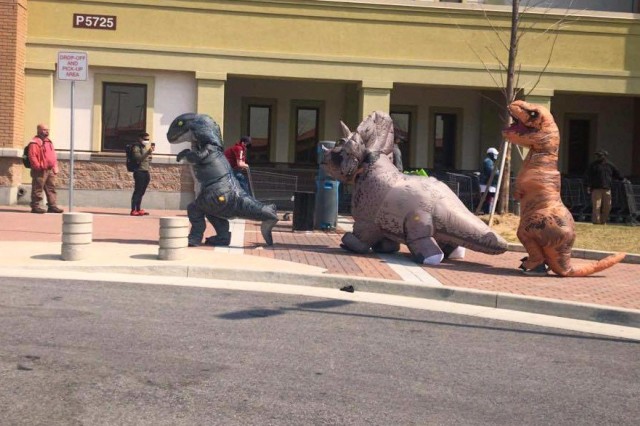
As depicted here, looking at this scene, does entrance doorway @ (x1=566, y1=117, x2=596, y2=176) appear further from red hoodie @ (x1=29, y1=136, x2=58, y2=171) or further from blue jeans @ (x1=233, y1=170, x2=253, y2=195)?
red hoodie @ (x1=29, y1=136, x2=58, y2=171)

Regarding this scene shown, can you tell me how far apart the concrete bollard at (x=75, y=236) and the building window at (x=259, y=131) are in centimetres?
1453

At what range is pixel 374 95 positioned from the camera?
2262 cm

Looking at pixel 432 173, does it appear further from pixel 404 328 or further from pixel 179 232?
pixel 404 328

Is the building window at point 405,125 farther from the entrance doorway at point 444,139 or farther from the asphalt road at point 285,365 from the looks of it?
the asphalt road at point 285,365

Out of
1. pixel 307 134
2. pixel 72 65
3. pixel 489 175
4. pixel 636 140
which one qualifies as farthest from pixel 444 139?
pixel 72 65

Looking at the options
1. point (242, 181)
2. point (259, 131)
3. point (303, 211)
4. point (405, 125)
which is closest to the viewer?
point (242, 181)

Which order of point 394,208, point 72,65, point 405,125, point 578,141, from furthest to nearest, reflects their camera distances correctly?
point 578,141, point 405,125, point 72,65, point 394,208

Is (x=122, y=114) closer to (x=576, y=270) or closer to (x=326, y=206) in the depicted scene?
(x=326, y=206)

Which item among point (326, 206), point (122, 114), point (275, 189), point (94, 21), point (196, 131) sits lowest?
point (326, 206)

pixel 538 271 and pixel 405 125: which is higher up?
pixel 405 125

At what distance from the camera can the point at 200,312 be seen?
8359 millimetres

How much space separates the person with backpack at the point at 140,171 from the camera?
64.5 feet

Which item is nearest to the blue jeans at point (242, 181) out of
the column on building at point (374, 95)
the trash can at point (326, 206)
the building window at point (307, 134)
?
the trash can at point (326, 206)

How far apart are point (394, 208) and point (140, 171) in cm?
871
